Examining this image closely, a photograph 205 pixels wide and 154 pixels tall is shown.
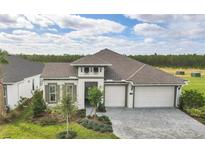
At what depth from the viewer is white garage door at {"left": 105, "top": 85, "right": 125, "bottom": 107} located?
571 inches

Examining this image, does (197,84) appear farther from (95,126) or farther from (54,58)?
(54,58)

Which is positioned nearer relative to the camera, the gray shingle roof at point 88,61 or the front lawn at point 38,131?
the front lawn at point 38,131

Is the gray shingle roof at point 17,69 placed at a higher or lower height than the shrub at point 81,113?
higher

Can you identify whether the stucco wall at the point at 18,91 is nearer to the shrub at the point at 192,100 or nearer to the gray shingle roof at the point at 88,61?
the gray shingle roof at the point at 88,61

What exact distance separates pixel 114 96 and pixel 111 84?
81 cm

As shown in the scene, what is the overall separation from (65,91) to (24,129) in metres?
3.85

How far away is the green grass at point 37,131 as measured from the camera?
10.2m

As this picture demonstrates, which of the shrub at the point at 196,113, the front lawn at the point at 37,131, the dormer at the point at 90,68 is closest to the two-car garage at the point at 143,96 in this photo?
the dormer at the point at 90,68

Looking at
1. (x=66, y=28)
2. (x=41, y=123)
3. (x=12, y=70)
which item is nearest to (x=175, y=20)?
(x=66, y=28)

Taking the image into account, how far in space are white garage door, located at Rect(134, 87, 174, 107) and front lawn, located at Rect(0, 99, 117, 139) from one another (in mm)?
4645

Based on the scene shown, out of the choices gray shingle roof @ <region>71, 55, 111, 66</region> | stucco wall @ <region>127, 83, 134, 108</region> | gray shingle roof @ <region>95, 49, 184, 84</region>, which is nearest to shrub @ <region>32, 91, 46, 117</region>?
gray shingle roof @ <region>71, 55, 111, 66</region>

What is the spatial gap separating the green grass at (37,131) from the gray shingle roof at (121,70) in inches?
144

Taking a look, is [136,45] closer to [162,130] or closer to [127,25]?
[127,25]

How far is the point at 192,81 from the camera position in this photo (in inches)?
668
